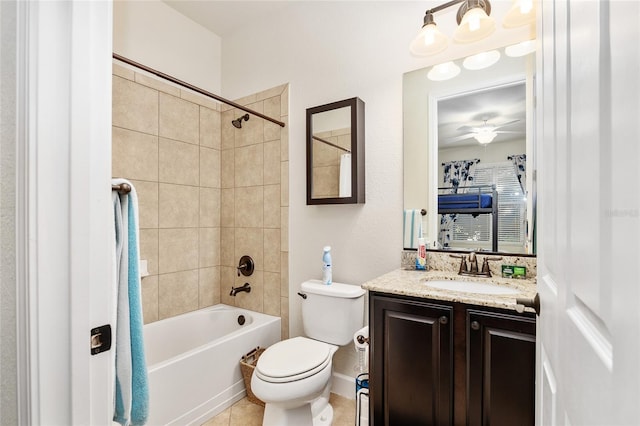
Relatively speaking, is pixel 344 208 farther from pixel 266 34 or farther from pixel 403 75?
pixel 266 34

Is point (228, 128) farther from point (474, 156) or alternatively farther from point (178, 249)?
point (474, 156)

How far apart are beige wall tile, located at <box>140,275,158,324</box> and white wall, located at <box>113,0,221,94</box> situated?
5.13 ft

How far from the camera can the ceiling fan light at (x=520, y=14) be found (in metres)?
1.42

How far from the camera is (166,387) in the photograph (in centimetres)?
Answer: 166

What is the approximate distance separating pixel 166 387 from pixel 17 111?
1583mm

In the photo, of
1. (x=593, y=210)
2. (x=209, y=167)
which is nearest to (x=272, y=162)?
(x=209, y=167)

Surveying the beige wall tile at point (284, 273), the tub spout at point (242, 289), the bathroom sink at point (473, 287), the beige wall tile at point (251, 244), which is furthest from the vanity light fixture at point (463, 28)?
the tub spout at point (242, 289)

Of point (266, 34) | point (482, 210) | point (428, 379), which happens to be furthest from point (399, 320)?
point (266, 34)

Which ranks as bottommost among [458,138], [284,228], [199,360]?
[199,360]

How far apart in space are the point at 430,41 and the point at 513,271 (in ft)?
4.03

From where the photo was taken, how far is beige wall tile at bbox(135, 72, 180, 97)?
217 centimetres

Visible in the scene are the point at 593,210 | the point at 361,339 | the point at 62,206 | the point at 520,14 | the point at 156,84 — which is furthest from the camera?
the point at 156,84

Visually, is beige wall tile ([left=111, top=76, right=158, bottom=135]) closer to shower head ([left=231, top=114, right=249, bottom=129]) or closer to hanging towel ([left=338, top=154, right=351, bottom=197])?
shower head ([left=231, top=114, right=249, bottom=129])

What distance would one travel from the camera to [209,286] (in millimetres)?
2611
